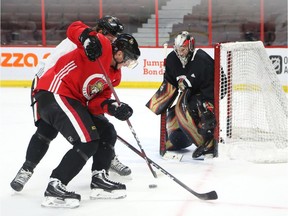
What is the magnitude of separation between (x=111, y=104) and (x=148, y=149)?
1.19 metres

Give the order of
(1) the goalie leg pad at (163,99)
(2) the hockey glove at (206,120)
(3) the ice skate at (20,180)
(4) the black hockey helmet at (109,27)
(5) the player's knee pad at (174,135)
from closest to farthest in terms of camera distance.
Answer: (3) the ice skate at (20,180), (4) the black hockey helmet at (109,27), (2) the hockey glove at (206,120), (1) the goalie leg pad at (163,99), (5) the player's knee pad at (174,135)

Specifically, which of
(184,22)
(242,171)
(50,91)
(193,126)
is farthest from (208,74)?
(184,22)

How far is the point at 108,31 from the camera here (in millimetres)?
2672

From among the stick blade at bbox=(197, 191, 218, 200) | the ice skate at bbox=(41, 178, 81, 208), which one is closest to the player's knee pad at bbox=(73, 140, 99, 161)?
the ice skate at bbox=(41, 178, 81, 208)

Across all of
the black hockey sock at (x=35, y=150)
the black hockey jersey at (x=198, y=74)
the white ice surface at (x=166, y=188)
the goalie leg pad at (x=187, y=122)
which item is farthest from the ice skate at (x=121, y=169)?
the black hockey jersey at (x=198, y=74)

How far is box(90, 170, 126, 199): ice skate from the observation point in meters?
2.32

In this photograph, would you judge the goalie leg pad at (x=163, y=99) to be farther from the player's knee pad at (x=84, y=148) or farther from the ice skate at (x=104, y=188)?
the player's knee pad at (x=84, y=148)

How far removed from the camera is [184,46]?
3096mm

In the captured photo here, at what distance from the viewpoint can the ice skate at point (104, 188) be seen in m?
2.32

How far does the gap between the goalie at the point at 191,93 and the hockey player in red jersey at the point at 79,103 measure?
2.74ft

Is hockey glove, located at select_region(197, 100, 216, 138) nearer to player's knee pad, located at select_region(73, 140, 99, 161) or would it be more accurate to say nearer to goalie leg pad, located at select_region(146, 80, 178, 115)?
goalie leg pad, located at select_region(146, 80, 178, 115)

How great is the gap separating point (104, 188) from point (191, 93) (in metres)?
1.09

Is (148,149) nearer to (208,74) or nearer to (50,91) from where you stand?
(208,74)

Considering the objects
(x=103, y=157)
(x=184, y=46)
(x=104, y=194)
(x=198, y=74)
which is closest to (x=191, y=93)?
(x=198, y=74)
